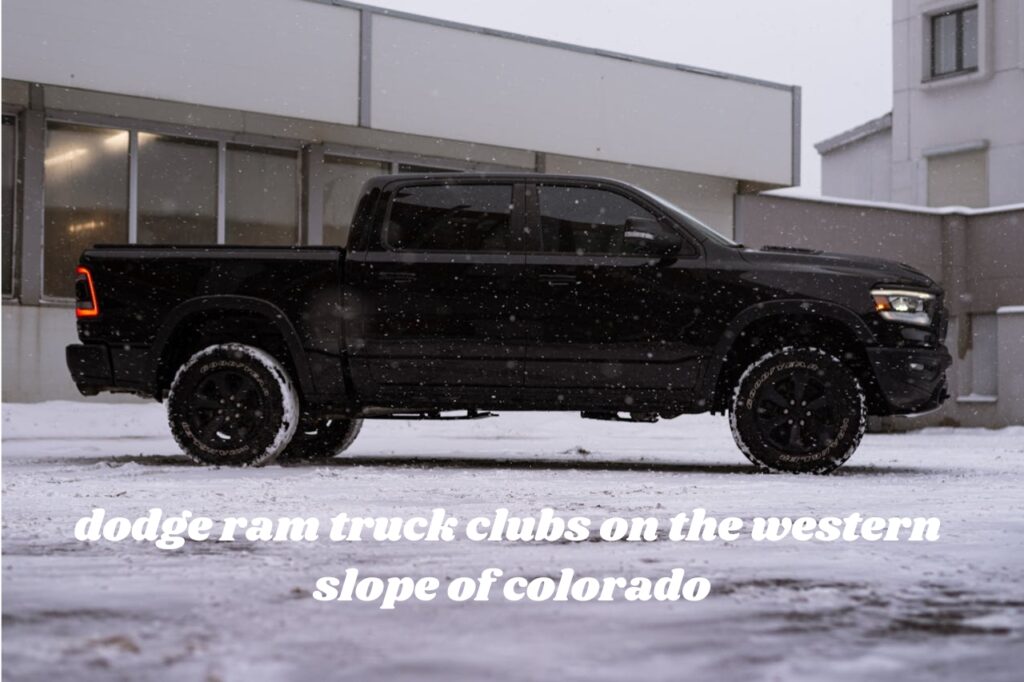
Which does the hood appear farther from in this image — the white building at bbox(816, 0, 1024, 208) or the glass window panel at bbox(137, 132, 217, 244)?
the white building at bbox(816, 0, 1024, 208)

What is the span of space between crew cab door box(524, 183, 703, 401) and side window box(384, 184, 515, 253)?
34 centimetres

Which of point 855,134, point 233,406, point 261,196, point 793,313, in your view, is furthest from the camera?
point 855,134

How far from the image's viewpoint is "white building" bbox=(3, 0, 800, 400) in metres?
16.4

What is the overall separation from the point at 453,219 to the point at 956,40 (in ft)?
86.8

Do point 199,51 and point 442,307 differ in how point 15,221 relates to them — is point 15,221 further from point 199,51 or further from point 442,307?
point 442,307

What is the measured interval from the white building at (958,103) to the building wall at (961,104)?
0.02 m

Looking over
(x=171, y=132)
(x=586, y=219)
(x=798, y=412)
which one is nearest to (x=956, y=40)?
(x=171, y=132)

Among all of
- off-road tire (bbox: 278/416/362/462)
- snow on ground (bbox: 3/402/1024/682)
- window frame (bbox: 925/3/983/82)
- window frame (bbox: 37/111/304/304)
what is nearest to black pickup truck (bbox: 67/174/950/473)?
snow on ground (bbox: 3/402/1024/682)

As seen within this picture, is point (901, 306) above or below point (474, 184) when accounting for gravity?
below

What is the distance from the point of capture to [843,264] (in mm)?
8688

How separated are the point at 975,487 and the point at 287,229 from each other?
1226cm

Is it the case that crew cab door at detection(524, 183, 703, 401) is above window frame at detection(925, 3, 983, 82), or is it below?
below

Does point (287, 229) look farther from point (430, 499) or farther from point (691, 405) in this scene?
point (430, 499)

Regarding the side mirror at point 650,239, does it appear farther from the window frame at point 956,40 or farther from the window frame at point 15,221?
the window frame at point 956,40
